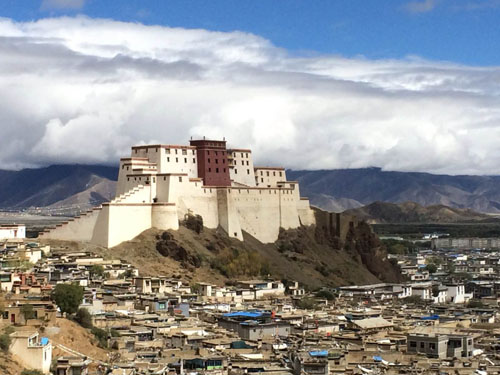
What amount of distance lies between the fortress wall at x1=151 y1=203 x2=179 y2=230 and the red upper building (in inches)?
313

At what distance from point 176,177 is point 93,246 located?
9113mm

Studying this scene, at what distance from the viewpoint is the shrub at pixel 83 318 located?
150ft

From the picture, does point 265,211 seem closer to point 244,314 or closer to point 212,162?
point 212,162

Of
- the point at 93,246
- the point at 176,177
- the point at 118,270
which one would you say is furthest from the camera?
the point at 176,177

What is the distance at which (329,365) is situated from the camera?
40.9 m

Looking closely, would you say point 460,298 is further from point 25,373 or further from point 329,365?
point 25,373

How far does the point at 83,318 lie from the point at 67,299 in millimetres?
1034

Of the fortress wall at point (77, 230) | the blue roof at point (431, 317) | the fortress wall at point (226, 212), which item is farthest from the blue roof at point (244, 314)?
the fortress wall at point (226, 212)

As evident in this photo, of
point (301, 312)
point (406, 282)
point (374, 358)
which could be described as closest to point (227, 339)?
point (374, 358)

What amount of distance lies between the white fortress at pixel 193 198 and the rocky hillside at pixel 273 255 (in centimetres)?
97

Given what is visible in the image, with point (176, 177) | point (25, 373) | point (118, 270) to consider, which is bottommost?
point (25, 373)

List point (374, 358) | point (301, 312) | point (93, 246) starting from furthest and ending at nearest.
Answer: point (93, 246) → point (301, 312) → point (374, 358)

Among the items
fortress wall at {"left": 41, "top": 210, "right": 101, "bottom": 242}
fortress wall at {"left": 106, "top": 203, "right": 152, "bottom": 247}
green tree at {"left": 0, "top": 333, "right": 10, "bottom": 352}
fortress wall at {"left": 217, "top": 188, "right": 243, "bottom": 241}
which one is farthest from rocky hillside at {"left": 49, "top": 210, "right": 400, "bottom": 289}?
green tree at {"left": 0, "top": 333, "right": 10, "bottom": 352}

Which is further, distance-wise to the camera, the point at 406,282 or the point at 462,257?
the point at 462,257
